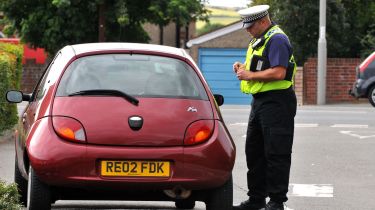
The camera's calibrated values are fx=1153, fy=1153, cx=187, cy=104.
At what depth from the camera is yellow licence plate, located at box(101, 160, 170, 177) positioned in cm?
818

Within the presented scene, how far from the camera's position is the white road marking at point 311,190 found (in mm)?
11598

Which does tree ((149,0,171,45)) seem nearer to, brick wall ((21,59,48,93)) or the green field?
brick wall ((21,59,48,93))

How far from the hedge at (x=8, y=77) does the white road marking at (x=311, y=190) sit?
5.91m

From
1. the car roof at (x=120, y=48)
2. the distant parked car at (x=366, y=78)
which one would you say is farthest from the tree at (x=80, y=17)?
the car roof at (x=120, y=48)

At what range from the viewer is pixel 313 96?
39062 millimetres

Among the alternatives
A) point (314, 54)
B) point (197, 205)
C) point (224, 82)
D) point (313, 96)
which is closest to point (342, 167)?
point (197, 205)

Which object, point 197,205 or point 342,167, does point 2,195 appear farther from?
point 342,167

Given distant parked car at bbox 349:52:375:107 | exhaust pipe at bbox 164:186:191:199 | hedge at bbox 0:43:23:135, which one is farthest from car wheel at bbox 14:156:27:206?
distant parked car at bbox 349:52:375:107

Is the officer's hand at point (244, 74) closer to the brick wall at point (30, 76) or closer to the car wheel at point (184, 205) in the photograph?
the car wheel at point (184, 205)

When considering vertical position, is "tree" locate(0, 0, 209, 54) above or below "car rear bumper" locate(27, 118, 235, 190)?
below

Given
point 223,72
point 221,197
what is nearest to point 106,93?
point 221,197

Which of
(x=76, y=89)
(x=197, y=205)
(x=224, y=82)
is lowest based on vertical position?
(x=224, y=82)

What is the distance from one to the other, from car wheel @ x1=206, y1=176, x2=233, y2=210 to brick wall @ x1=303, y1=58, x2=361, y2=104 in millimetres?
30475

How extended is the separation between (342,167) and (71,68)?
645 centimetres
